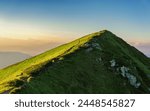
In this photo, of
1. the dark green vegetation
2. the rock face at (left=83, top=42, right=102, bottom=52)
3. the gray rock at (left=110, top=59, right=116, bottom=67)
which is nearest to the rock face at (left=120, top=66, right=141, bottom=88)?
the dark green vegetation

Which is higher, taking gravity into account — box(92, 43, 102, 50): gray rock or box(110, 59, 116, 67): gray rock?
box(92, 43, 102, 50): gray rock

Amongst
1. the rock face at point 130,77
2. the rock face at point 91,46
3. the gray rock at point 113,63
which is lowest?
the rock face at point 130,77

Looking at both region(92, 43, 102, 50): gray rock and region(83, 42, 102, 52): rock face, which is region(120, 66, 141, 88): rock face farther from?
region(83, 42, 102, 52): rock face

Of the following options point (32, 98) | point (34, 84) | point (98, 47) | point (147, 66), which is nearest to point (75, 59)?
point (98, 47)

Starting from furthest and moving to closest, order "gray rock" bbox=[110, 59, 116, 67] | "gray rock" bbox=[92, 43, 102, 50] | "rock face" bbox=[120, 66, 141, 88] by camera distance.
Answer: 1. "gray rock" bbox=[92, 43, 102, 50]
2. "gray rock" bbox=[110, 59, 116, 67]
3. "rock face" bbox=[120, 66, 141, 88]

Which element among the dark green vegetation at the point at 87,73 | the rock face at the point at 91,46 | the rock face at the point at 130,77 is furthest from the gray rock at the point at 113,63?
A: the rock face at the point at 91,46

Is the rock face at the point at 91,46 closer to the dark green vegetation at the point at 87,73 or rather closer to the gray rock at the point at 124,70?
the dark green vegetation at the point at 87,73

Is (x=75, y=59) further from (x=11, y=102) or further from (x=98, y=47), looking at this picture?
(x=11, y=102)

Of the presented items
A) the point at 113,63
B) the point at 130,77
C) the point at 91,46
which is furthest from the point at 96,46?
the point at 130,77
